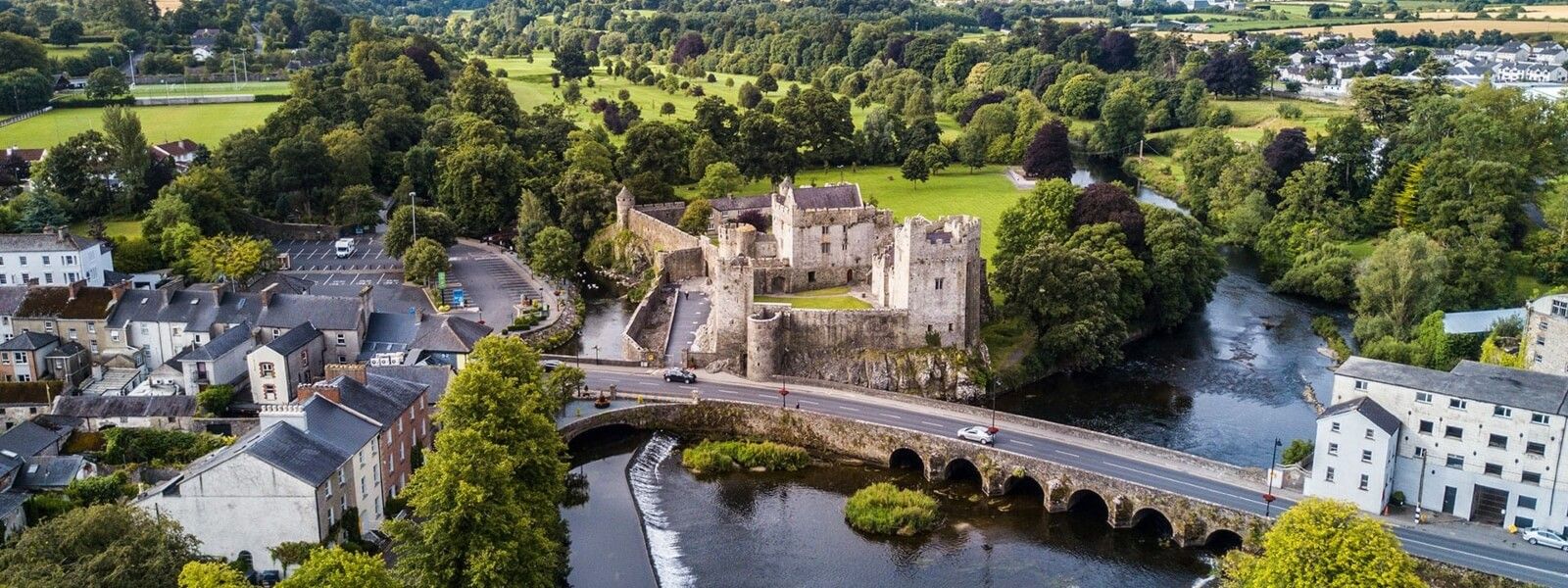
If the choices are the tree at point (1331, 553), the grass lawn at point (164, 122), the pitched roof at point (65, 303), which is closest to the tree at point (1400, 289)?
the tree at point (1331, 553)

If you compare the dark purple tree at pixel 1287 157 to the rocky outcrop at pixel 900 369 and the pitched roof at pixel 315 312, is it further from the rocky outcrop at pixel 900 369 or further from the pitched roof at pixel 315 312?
the pitched roof at pixel 315 312

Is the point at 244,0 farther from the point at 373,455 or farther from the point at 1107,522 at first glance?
the point at 1107,522

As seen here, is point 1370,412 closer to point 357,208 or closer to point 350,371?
point 350,371

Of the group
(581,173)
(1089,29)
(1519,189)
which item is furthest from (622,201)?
(1089,29)

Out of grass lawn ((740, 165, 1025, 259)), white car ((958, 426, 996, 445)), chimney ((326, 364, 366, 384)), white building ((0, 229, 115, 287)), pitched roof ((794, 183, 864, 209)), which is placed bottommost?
white car ((958, 426, 996, 445))

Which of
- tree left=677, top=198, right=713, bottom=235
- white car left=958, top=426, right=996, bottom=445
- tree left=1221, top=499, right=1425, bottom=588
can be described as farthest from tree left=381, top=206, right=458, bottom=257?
tree left=1221, top=499, right=1425, bottom=588

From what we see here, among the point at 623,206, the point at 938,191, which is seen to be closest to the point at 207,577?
the point at 623,206

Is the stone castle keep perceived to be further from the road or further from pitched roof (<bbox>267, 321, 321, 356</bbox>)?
pitched roof (<bbox>267, 321, 321, 356</bbox>)
